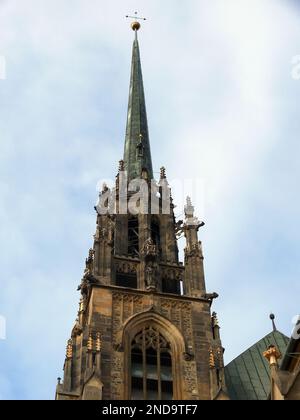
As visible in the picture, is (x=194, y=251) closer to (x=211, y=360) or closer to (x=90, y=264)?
(x=90, y=264)

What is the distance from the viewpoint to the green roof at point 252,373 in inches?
1288

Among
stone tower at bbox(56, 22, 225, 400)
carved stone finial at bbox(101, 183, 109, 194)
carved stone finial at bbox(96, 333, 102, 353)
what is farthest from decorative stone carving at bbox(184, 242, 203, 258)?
carved stone finial at bbox(96, 333, 102, 353)

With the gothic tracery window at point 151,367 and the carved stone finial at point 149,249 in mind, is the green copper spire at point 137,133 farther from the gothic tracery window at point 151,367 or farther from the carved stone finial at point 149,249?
the gothic tracery window at point 151,367

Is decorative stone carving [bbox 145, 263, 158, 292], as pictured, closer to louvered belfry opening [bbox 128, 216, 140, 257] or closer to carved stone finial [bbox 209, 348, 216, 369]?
louvered belfry opening [bbox 128, 216, 140, 257]

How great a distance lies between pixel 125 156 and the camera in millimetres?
43500

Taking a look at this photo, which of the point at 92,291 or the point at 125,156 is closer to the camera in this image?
the point at 92,291

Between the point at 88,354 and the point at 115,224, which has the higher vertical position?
the point at 115,224

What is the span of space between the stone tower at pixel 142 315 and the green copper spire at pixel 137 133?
2953 millimetres

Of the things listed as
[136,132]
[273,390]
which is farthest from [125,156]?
[273,390]
